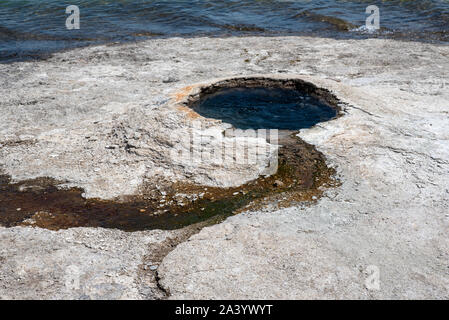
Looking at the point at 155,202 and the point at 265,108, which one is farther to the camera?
the point at 265,108

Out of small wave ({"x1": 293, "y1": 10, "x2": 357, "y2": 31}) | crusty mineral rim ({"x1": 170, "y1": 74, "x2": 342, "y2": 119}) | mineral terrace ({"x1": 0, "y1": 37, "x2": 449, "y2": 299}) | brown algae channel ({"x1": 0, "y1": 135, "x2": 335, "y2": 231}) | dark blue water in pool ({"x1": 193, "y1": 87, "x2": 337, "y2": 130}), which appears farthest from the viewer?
small wave ({"x1": 293, "y1": 10, "x2": 357, "y2": 31})

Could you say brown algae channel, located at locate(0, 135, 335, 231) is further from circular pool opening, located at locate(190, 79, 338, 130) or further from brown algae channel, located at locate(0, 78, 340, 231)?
circular pool opening, located at locate(190, 79, 338, 130)

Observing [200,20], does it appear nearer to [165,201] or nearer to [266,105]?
[266,105]

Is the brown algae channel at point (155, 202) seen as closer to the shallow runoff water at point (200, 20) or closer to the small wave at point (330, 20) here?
the shallow runoff water at point (200, 20)

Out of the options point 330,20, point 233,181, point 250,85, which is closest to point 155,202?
point 233,181

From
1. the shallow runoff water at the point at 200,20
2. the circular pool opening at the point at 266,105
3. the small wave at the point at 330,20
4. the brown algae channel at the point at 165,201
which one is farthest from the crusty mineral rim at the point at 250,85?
the small wave at the point at 330,20

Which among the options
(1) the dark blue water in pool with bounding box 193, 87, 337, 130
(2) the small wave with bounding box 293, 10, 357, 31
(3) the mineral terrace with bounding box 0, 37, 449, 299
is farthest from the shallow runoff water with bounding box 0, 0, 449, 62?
(1) the dark blue water in pool with bounding box 193, 87, 337, 130
